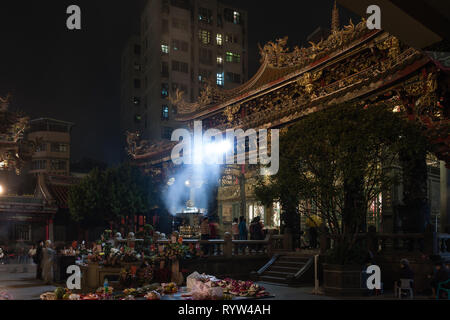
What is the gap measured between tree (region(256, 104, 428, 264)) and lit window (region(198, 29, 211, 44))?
40.2 metres

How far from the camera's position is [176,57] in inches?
1922

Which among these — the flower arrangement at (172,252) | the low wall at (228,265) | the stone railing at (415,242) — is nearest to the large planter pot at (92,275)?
the flower arrangement at (172,252)

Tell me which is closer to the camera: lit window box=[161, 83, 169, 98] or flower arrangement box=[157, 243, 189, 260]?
flower arrangement box=[157, 243, 189, 260]

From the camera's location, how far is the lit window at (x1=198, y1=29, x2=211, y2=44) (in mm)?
50688

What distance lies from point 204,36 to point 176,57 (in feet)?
14.9

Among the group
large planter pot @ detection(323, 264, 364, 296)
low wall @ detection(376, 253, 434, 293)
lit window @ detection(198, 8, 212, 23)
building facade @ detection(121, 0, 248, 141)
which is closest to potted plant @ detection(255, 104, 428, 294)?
large planter pot @ detection(323, 264, 364, 296)

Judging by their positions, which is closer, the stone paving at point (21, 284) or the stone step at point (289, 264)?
the stone paving at point (21, 284)

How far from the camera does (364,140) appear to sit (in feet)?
37.1

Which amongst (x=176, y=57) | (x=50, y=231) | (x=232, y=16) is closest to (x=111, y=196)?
(x=50, y=231)

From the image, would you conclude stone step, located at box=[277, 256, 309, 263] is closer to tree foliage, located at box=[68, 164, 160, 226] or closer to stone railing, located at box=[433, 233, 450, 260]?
stone railing, located at box=[433, 233, 450, 260]

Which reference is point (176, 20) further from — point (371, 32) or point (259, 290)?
point (259, 290)

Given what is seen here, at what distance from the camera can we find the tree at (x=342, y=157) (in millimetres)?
11414

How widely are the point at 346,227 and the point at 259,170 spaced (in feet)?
36.6

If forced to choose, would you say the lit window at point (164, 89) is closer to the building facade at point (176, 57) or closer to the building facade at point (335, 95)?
the building facade at point (176, 57)
